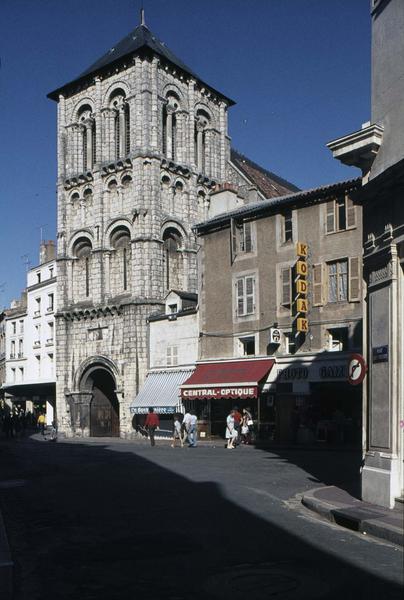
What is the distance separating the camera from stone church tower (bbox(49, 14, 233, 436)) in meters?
38.4

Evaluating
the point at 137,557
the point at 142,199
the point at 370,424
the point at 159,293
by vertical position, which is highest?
the point at 142,199

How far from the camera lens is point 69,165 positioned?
4322 centimetres

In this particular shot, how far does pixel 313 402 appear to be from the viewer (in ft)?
94.0

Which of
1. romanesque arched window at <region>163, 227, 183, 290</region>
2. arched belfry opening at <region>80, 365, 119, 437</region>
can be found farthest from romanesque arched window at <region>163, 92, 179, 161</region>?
arched belfry opening at <region>80, 365, 119, 437</region>

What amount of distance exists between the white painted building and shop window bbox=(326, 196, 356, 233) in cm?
2597

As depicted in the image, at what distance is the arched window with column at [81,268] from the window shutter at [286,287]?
15.5 m

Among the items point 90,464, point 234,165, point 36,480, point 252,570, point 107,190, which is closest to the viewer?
point 252,570

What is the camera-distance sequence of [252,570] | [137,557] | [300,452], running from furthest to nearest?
[300,452], [137,557], [252,570]

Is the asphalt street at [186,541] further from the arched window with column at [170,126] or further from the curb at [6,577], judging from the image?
the arched window with column at [170,126]

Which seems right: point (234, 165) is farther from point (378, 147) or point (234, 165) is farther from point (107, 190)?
point (378, 147)

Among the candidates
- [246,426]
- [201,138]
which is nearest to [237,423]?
[246,426]

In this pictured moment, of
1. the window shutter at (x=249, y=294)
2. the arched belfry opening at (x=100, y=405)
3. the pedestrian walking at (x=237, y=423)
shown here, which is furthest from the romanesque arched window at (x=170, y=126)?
the pedestrian walking at (x=237, y=423)

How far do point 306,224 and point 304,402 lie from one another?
7.19 m

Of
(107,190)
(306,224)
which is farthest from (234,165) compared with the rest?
(306,224)
